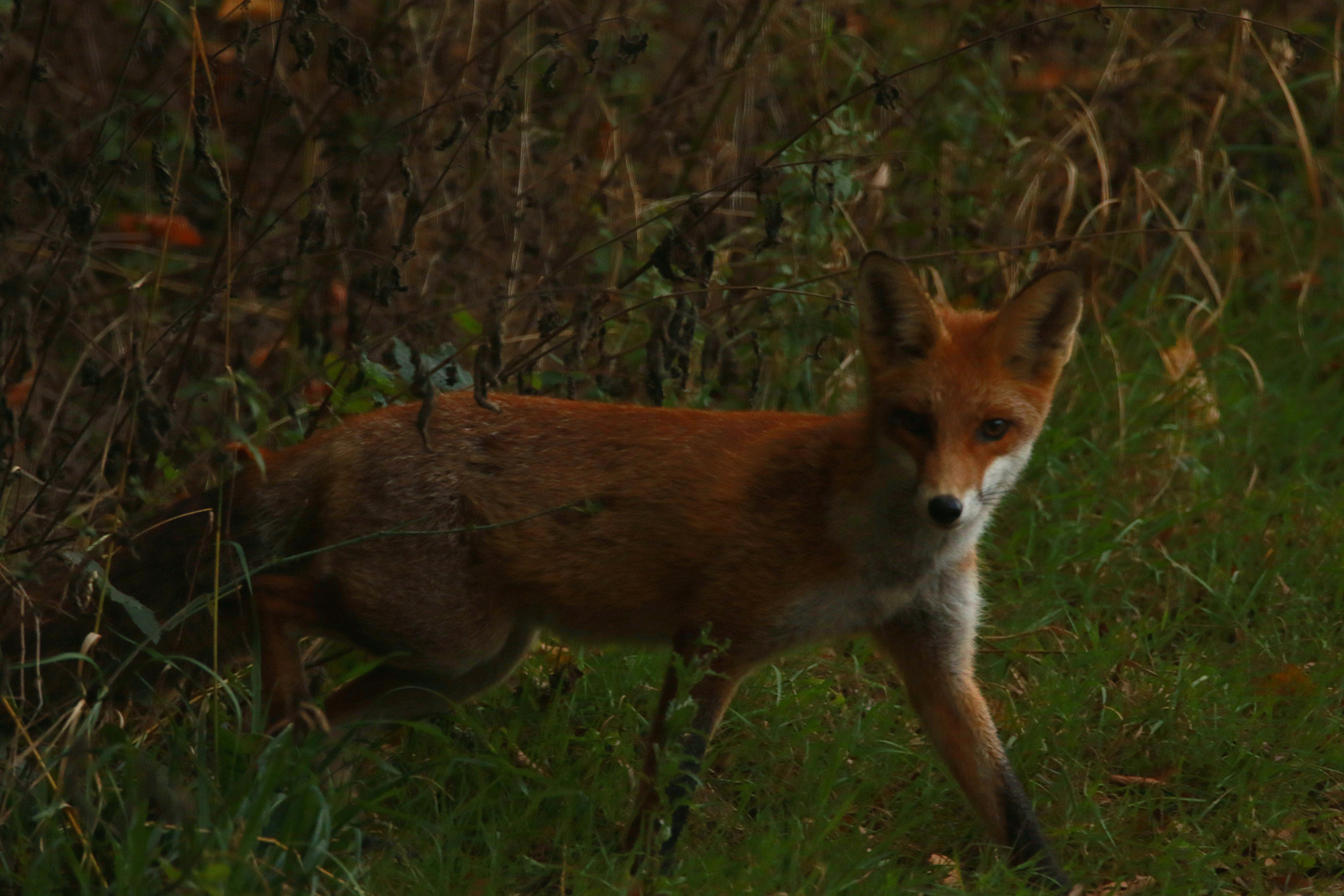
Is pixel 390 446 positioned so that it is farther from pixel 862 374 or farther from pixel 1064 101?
pixel 1064 101

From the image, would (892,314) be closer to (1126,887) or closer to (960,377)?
(960,377)

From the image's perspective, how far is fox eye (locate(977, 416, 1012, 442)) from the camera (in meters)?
3.43

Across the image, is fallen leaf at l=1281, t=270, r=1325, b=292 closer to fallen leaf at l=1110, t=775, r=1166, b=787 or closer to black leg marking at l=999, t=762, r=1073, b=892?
fallen leaf at l=1110, t=775, r=1166, b=787

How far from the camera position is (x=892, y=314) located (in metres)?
3.66

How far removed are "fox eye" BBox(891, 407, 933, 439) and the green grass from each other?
2.56ft

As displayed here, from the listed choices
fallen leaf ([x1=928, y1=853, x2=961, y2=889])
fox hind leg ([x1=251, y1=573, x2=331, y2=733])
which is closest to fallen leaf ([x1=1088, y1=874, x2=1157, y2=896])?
fallen leaf ([x1=928, y1=853, x2=961, y2=889])

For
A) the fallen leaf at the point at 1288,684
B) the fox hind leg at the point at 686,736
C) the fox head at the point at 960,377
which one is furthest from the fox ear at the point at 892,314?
the fallen leaf at the point at 1288,684

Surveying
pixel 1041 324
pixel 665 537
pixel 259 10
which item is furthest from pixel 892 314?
pixel 259 10

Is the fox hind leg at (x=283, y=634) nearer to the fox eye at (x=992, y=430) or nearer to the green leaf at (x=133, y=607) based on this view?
the green leaf at (x=133, y=607)

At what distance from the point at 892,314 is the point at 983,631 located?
1.41 m

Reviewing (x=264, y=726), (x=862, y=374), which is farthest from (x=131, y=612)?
(x=862, y=374)

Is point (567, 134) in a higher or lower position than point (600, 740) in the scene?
higher

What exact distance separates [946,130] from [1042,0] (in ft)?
2.18

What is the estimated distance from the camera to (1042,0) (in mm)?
5465
